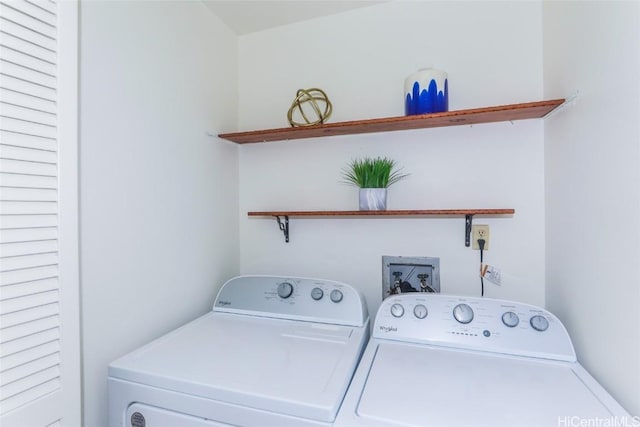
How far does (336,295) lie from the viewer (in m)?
1.37

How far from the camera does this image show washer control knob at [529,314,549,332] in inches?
42.3

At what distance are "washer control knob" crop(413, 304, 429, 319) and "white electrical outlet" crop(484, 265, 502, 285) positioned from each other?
0.42 metres

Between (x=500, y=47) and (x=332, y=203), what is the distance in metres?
1.06

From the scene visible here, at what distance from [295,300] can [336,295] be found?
0.64 feet

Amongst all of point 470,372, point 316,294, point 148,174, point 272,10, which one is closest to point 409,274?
point 316,294

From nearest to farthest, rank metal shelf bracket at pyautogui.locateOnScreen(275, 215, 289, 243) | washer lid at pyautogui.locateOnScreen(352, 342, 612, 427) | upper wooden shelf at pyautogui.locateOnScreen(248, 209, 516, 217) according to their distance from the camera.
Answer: washer lid at pyautogui.locateOnScreen(352, 342, 612, 427) < upper wooden shelf at pyautogui.locateOnScreen(248, 209, 516, 217) < metal shelf bracket at pyautogui.locateOnScreen(275, 215, 289, 243)

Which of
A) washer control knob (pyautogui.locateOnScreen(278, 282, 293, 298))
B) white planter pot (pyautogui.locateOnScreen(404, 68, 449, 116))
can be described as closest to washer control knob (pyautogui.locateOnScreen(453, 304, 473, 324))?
washer control knob (pyautogui.locateOnScreen(278, 282, 293, 298))

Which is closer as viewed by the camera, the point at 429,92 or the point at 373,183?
the point at 429,92

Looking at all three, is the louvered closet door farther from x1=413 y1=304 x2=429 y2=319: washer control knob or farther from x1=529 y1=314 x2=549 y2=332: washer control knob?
x1=529 y1=314 x2=549 y2=332: washer control knob

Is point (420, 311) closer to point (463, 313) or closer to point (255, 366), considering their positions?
point (463, 313)

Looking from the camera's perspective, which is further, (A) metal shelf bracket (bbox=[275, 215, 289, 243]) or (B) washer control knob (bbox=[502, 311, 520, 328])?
(A) metal shelf bracket (bbox=[275, 215, 289, 243])

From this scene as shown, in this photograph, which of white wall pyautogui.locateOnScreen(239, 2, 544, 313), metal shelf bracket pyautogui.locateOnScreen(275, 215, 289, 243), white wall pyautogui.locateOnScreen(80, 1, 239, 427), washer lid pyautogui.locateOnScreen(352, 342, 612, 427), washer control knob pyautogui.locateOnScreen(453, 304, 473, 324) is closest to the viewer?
washer lid pyautogui.locateOnScreen(352, 342, 612, 427)

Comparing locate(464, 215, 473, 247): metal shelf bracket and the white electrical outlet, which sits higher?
locate(464, 215, 473, 247): metal shelf bracket

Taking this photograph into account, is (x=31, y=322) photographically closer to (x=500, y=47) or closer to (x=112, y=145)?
(x=112, y=145)
